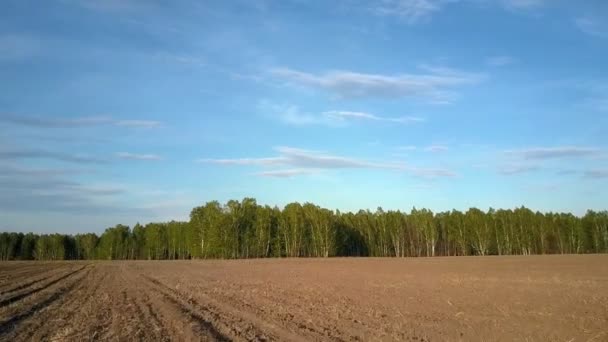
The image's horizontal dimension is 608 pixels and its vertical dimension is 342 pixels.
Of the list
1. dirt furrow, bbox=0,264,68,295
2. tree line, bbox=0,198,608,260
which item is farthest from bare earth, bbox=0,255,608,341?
tree line, bbox=0,198,608,260

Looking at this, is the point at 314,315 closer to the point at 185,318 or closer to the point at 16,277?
the point at 185,318

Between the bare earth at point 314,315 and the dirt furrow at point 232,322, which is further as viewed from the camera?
the bare earth at point 314,315

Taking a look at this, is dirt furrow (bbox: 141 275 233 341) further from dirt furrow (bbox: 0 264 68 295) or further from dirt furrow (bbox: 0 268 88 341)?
dirt furrow (bbox: 0 264 68 295)

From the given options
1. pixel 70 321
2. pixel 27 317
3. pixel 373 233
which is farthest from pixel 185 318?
pixel 373 233

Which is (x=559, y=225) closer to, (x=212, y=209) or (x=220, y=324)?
(x=212, y=209)

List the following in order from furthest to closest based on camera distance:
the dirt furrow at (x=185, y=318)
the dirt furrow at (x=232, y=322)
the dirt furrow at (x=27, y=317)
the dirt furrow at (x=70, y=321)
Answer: the dirt furrow at (x=27, y=317), the dirt furrow at (x=70, y=321), the dirt furrow at (x=185, y=318), the dirt furrow at (x=232, y=322)

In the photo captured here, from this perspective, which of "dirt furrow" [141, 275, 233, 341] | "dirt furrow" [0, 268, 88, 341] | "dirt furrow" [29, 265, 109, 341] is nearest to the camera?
"dirt furrow" [141, 275, 233, 341]

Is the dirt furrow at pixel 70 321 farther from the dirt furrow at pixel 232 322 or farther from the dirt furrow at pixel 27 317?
the dirt furrow at pixel 232 322

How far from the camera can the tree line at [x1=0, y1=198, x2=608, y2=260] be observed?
110 meters

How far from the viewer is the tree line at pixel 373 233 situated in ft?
362

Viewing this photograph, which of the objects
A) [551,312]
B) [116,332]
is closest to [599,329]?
[551,312]

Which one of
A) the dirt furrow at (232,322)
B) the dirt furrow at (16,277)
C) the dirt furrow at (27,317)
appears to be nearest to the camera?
the dirt furrow at (232,322)

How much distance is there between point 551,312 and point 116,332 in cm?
1392

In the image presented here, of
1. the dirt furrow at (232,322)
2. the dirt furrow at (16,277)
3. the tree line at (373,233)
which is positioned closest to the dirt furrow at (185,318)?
the dirt furrow at (232,322)
